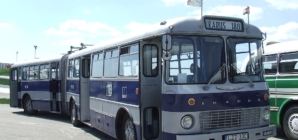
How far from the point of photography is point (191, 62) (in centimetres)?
637

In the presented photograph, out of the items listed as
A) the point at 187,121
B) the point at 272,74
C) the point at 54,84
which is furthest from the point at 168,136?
the point at 54,84

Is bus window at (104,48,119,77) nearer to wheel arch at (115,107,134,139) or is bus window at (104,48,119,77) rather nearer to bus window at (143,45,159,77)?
wheel arch at (115,107,134,139)

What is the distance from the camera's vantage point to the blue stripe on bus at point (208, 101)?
616cm

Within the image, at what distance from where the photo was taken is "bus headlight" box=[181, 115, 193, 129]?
616cm

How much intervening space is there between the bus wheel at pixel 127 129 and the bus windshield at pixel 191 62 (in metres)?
1.89

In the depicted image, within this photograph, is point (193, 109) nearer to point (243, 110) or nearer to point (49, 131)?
point (243, 110)

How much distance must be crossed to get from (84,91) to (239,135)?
22.6ft

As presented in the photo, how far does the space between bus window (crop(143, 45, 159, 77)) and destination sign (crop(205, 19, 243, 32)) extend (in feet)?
4.08

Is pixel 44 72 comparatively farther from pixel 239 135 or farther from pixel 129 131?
pixel 239 135

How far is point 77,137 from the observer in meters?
10.4

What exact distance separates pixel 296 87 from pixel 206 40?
3746mm

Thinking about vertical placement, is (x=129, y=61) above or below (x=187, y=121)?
above

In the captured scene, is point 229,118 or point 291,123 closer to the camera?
point 229,118

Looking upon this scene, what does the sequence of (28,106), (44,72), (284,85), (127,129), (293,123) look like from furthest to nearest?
1. (28,106)
2. (44,72)
3. (284,85)
4. (293,123)
5. (127,129)
